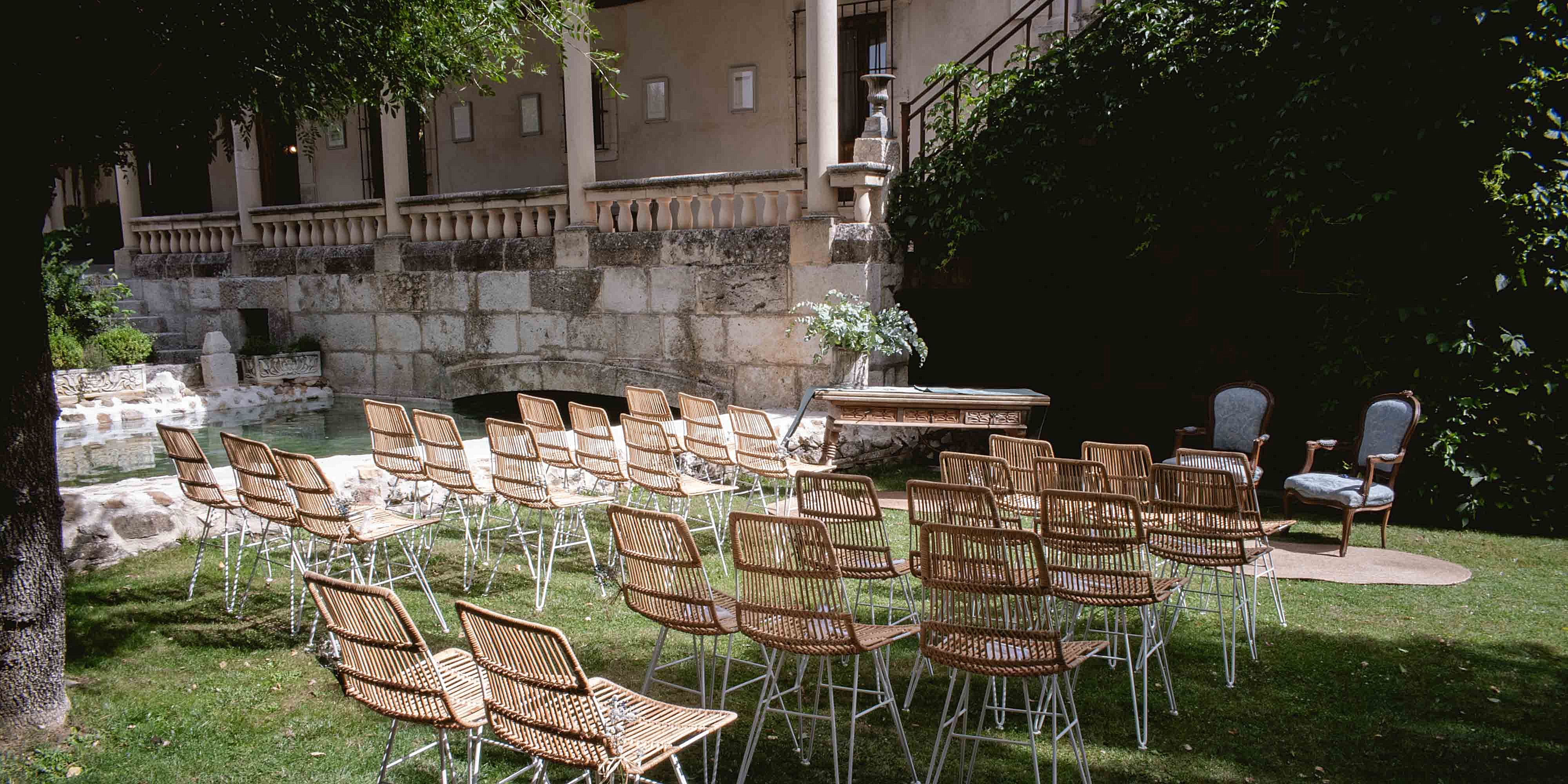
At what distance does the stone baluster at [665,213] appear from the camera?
1064 centimetres

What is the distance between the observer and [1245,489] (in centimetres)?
451

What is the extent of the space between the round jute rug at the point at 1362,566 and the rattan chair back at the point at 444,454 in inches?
180

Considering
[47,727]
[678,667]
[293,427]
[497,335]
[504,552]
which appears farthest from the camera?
[497,335]

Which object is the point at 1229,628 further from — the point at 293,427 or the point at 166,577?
the point at 293,427

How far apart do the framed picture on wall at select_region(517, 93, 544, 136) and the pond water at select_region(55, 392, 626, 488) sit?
12.6ft

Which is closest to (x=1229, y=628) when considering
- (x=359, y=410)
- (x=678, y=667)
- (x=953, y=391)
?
(x=678, y=667)

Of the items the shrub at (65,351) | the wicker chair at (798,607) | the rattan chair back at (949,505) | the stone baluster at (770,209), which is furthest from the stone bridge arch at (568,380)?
the wicker chair at (798,607)

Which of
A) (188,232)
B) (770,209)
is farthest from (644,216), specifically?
(188,232)

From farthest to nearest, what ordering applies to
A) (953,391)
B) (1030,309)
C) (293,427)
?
(293,427) < (1030,309) < (953,391)

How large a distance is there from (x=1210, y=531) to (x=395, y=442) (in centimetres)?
444

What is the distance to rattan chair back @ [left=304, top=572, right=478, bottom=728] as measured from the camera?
2.82m

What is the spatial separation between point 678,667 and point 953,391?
412 cm

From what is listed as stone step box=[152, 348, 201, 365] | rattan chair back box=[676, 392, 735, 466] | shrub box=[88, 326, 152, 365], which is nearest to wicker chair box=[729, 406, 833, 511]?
rattan chair back box=[676, 392, 735, 466]

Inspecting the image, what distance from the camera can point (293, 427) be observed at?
11.1 metres
